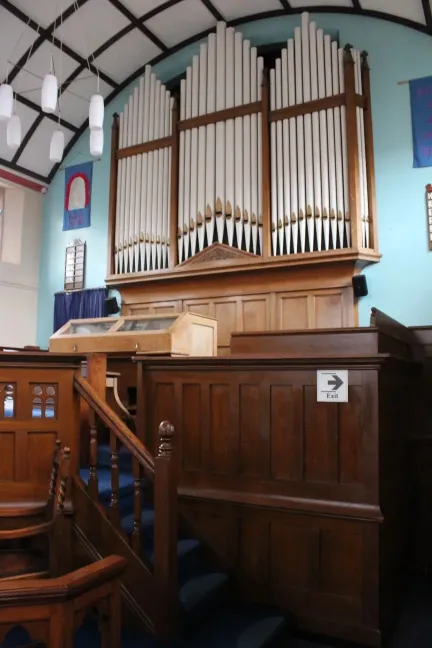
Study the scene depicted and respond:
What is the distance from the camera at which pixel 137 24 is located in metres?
6.88

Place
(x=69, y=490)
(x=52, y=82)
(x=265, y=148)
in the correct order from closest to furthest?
(x=69, y=490)
(x=52, y=82)
(x=265, y=148)

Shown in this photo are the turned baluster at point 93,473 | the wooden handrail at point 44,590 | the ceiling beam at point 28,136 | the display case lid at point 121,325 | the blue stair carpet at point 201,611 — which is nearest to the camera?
the wooden handrail at point 44,590

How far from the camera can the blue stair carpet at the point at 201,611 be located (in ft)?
9.31

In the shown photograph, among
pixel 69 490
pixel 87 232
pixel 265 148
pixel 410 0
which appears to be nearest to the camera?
pixel 69 490

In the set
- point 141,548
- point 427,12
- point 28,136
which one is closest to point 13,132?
point 28,136

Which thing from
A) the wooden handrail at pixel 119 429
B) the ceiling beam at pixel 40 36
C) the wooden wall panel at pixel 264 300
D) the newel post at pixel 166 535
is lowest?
the newel post at pixel 166 535

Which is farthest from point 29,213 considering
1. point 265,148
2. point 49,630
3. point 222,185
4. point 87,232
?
point 49,630

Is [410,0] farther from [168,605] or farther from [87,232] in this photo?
[168,605]

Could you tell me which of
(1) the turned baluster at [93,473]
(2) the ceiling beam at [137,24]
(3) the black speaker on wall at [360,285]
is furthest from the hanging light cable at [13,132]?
(3) the black speaker on wall at [360,285]

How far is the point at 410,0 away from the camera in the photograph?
5.48m

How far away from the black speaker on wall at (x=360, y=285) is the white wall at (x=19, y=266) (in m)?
4.78

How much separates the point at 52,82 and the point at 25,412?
112 inches

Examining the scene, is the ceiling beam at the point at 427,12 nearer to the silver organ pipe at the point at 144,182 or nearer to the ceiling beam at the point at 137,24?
the silver organ pipe at the point at 144,182

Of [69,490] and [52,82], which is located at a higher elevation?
[52,82]
